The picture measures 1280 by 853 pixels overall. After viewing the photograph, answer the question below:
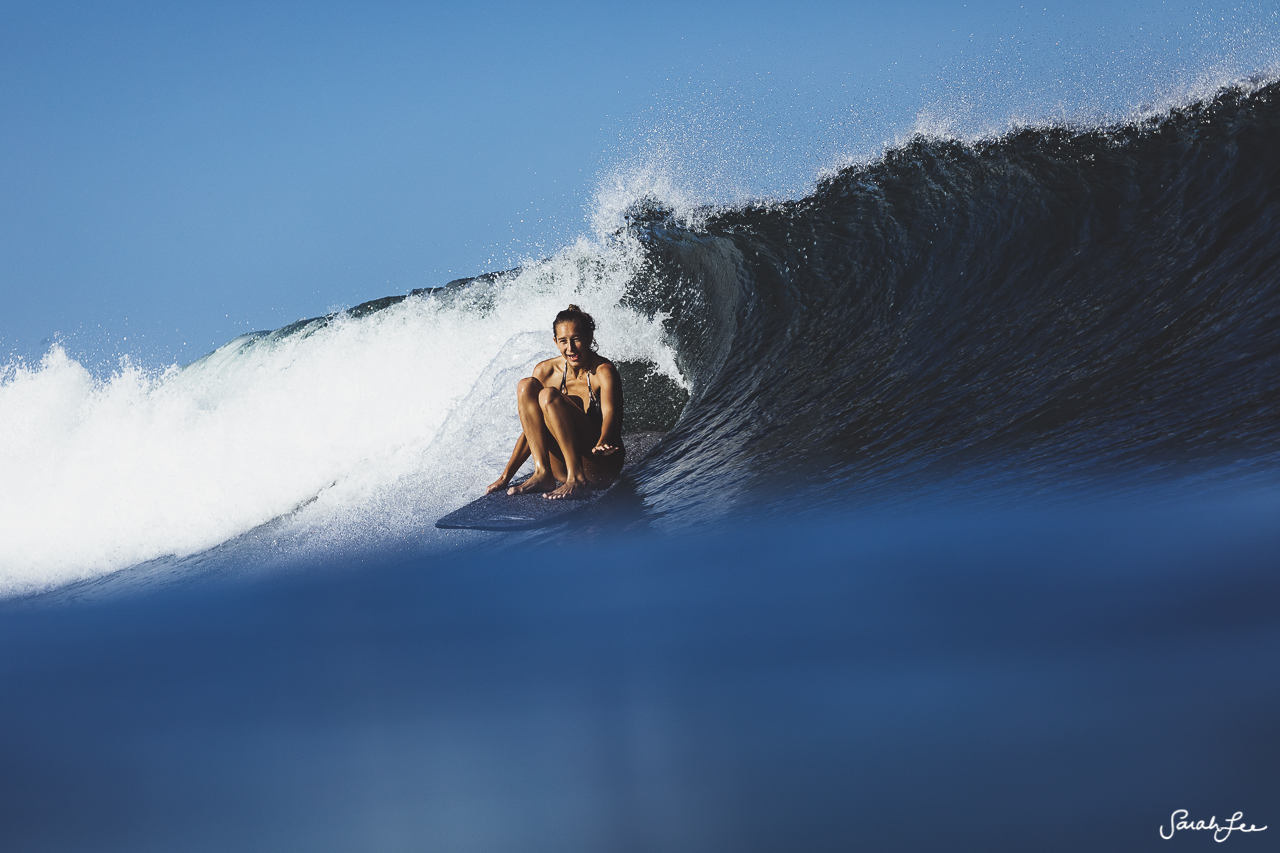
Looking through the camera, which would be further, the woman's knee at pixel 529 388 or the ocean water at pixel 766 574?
the woman's knee at pixel 529 388

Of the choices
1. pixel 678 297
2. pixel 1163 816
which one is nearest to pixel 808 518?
pixel 1163 816

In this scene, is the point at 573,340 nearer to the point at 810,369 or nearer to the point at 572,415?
the point at 572,415

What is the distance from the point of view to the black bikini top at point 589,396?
3.87 metres

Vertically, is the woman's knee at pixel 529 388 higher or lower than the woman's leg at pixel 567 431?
higher

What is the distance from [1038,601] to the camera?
2.47 m

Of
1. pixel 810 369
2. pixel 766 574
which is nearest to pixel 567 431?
pixel 766 574

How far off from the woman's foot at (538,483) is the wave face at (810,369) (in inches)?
14.3

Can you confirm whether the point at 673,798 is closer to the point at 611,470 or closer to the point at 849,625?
the point at 849,625

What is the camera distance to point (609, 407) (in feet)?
12.5

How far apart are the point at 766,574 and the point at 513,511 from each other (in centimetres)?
138

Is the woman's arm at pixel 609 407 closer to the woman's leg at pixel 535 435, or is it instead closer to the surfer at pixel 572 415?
the surfer at pixel 572 415

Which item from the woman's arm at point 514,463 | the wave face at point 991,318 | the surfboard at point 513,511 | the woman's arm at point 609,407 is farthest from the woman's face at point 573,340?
the wave face at point 991,318
